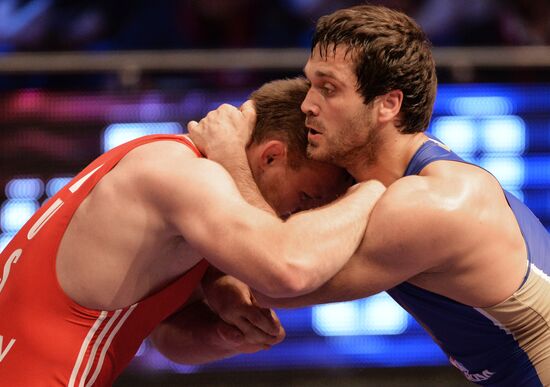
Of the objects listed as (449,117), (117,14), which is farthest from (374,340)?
(117,14)

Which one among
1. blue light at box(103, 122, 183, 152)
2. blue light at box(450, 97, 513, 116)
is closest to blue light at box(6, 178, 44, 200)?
blue light at box(103, 122, 183, 152)

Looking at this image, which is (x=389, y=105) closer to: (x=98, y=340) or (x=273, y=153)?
(x=273, y=153)

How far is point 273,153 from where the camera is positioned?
2.98m

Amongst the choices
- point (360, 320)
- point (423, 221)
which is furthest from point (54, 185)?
point (423, 221)

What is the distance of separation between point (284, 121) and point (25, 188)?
2.24 metres

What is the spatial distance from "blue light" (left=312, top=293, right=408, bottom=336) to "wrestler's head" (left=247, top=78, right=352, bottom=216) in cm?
179

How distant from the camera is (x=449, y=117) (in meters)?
4.90

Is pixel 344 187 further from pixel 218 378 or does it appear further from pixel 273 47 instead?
pixel 273 47

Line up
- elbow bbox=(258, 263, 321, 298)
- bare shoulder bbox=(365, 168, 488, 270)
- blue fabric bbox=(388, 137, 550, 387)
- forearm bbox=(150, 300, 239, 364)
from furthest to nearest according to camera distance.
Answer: forearm bbox=(150, 300, 239, 364)
blue fabric bbox=(388, 137, 550, 387)
bare shoulder bbox=(365, 168, 488, 270)
elbow bbox=(258, 263, 321, 298)

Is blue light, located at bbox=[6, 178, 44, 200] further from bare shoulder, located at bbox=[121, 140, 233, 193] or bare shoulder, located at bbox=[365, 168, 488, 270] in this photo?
bare shoulder, located at bbox=[365, 168, 488, 270]

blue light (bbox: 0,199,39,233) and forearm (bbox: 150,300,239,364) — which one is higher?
blue light (bbox: 0,199,39,233)

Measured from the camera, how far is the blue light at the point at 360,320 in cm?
480

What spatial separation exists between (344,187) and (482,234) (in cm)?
54

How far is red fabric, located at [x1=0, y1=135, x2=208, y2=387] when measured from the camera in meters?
2.71
